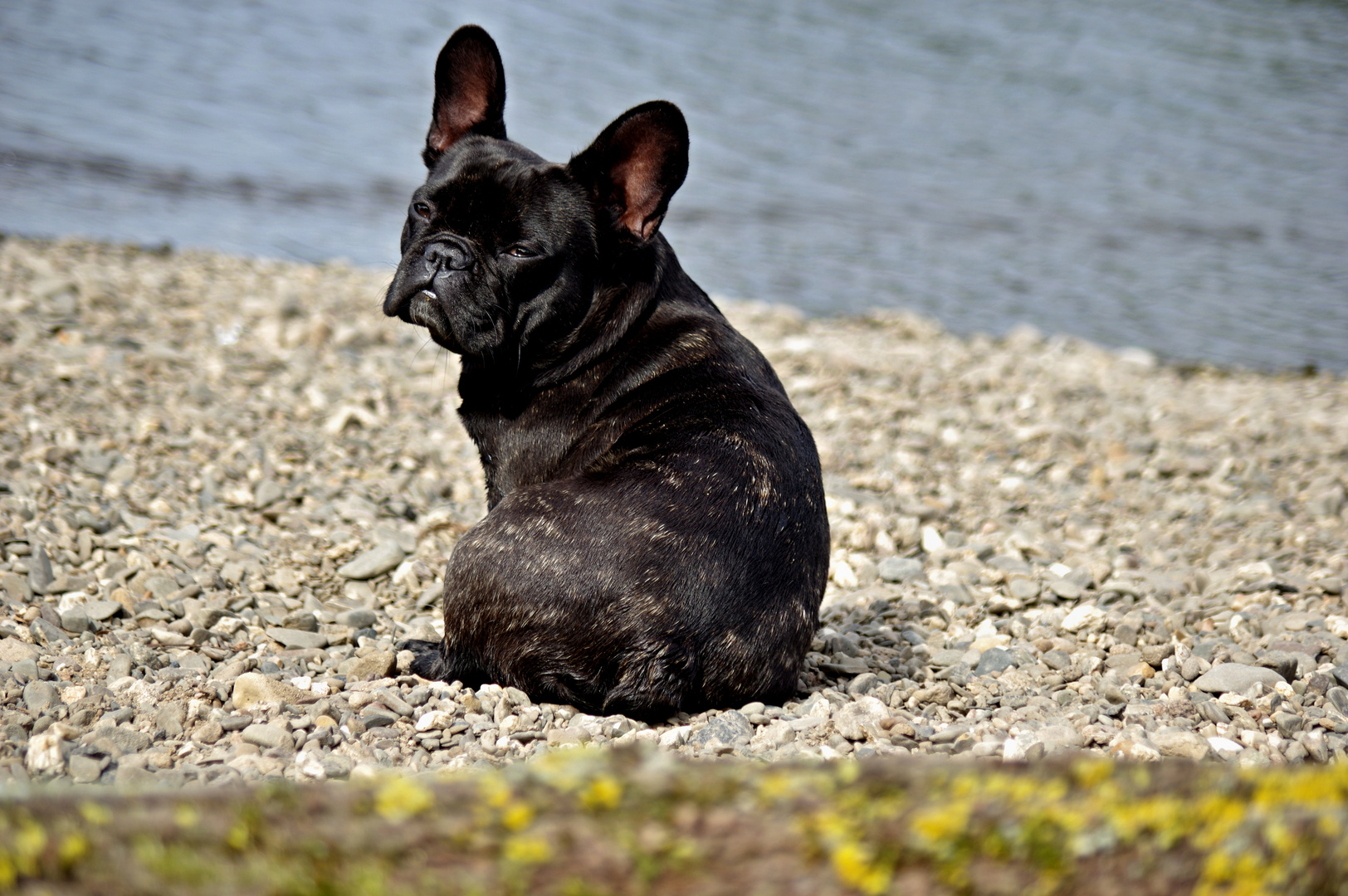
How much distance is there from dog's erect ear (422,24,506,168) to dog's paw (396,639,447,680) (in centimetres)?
212

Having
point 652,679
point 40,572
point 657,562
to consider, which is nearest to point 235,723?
point 652,679

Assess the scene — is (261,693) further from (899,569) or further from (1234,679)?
(1234,679)

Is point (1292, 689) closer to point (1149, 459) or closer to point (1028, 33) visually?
point (1149, 459)

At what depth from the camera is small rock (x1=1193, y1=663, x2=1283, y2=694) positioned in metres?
4.39

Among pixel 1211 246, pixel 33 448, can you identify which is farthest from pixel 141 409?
pixel 1211 246

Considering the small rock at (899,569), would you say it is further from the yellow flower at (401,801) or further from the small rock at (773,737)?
the yellow flower at (401,801)

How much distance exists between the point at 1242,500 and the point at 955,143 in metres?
16.6

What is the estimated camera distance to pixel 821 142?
21.9 metres

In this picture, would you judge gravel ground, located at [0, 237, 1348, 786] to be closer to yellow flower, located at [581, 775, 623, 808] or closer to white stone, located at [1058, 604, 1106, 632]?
white stone, located at [1058, 604, 1106, 632]

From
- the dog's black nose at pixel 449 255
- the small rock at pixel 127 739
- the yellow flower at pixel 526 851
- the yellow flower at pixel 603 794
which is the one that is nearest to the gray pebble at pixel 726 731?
the small rock at pixel 127 739

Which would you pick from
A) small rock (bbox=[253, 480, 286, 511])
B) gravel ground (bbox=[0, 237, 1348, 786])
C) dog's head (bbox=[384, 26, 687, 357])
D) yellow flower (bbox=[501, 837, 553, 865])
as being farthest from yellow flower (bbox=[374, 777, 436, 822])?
small rock (bbox=[253, 480, 286, 511])

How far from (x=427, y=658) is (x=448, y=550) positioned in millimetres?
1522

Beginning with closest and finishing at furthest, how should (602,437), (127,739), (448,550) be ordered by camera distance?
1. (127,739)
2. (602,437)
3. (448,550)

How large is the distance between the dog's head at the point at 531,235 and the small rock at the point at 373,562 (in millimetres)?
1377
